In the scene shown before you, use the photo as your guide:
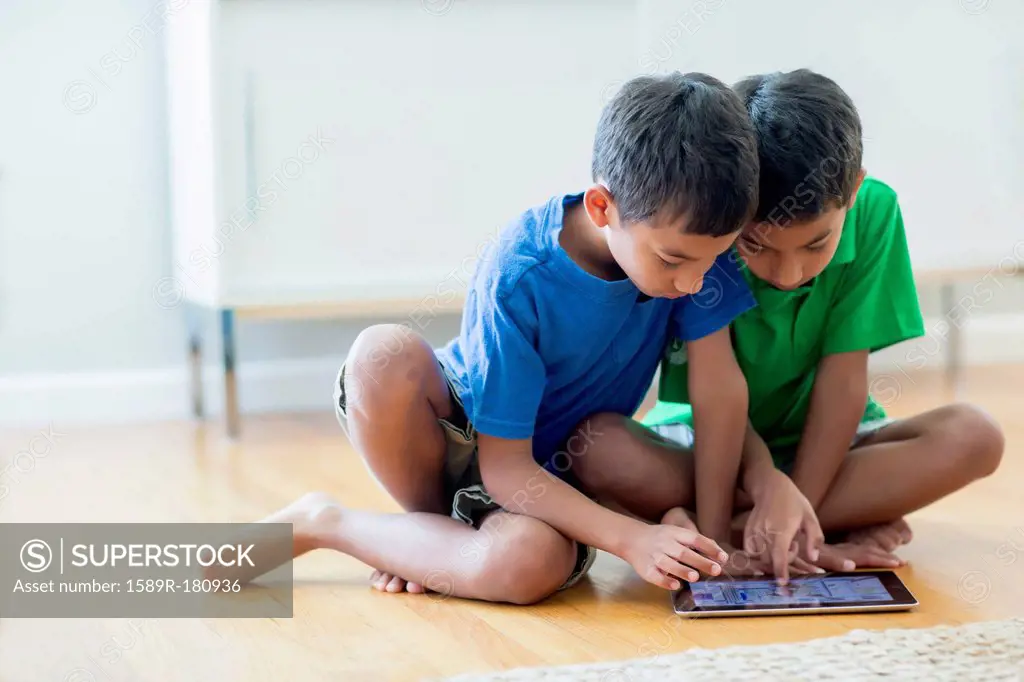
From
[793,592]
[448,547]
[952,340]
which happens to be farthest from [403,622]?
[952,340]

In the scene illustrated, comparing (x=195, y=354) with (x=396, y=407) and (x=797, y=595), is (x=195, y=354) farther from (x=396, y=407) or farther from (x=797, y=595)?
(x=797, y=595)

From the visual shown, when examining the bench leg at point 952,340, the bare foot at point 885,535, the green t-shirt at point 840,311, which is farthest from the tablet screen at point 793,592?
the bench leg at point 952,340

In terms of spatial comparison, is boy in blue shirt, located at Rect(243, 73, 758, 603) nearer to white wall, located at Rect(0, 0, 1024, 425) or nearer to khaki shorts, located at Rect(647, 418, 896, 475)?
khaki shorts, located at Rect(647, 418, 896, 475)

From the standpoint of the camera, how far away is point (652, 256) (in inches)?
36.4

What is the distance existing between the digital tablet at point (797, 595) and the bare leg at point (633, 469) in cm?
12

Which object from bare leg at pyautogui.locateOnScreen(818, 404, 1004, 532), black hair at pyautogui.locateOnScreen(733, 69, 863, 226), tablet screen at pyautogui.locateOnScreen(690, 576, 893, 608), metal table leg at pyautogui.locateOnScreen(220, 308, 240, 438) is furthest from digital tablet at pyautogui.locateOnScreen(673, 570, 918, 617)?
metal table leg at pyautogui.locateOnScreen(220, 308, 240, 438)

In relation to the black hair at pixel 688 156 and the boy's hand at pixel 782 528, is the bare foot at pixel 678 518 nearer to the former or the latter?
the boy's hand at pixel 782 528

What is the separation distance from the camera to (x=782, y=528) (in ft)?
3.36

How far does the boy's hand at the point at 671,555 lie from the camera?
93cm

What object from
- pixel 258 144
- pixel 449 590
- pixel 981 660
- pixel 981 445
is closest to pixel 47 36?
pixel 258 144

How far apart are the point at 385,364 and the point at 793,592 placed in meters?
0.40

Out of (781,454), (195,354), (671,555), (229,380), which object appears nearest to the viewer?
(671,555)

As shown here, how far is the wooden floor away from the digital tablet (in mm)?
12

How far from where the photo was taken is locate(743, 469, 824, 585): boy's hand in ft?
3.35
